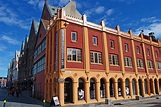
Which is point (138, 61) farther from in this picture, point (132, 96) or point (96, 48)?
point (96, 48)

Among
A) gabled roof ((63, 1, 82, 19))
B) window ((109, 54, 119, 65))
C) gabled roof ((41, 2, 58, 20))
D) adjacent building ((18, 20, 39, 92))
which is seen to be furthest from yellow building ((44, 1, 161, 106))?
adjacent building ((18, 20, 39, 92))

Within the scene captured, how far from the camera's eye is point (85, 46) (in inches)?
888

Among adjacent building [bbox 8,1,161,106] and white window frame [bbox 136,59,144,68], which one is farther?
white window frame [bbox 136,59,144,68]

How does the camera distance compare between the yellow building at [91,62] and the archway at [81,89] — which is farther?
the archway at [81,89]

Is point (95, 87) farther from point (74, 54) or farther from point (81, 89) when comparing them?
point (74, 54)

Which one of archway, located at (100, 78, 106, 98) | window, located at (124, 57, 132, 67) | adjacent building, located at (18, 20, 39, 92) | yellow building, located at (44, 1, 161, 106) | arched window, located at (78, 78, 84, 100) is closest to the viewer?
yellow building, located at (44, 1, 161, 106)

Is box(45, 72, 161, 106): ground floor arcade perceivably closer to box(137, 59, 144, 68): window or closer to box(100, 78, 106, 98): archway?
box(100, 78, 106, 98): archway

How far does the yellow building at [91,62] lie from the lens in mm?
20719

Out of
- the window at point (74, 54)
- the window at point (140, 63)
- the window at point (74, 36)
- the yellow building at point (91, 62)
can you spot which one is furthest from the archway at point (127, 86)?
the window at point (74, 36)

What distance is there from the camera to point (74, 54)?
21.6 meters

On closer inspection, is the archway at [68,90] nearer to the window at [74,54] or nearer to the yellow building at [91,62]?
the yellow building at [91,62]

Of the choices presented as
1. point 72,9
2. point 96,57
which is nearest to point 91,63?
point 96,57

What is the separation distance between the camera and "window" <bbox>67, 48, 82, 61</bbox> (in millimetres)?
21078

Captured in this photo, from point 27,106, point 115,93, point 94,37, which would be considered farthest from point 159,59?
point 27,106
